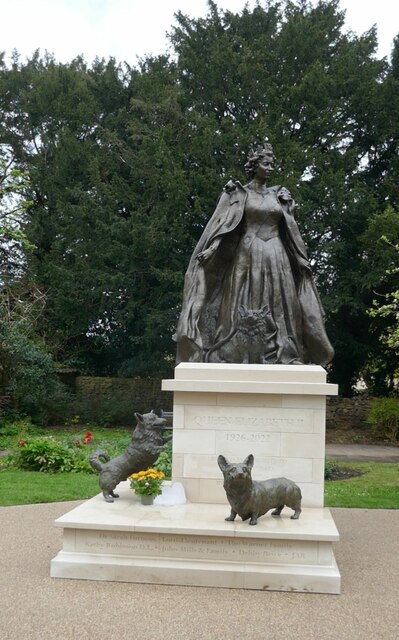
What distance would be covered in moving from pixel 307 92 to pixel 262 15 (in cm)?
449

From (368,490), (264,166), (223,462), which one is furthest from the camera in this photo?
(368,490)

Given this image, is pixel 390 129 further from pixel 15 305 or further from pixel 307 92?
pixel 15 305

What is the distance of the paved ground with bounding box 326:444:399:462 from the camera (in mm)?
15972

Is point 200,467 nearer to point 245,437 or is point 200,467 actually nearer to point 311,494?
point 245,437

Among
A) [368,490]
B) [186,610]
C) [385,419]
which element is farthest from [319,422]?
[385,419]

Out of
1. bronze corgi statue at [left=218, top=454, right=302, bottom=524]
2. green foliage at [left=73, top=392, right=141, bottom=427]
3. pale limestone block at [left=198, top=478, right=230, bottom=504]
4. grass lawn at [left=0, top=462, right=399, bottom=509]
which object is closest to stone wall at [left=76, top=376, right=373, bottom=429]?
green foliage at [left=73, top=392, right=141, bottom=427]

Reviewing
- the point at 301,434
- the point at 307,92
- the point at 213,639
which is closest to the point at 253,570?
the point at 213,639

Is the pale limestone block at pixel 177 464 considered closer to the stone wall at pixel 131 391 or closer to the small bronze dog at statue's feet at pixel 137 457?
the small bronze dog at statue's feet at pixel 137 457

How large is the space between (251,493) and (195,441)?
133 centimetres

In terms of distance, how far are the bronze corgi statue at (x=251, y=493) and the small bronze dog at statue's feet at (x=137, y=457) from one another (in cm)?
110

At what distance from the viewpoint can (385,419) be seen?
793 inches

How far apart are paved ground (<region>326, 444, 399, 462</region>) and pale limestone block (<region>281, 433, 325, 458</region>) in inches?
366

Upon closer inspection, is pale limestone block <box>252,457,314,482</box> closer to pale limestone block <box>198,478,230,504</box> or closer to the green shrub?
pale limestone block <box>198,478,230,504</box>

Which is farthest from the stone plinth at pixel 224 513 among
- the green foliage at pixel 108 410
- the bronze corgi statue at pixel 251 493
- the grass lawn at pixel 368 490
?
the green foliage at pixel 108 410
